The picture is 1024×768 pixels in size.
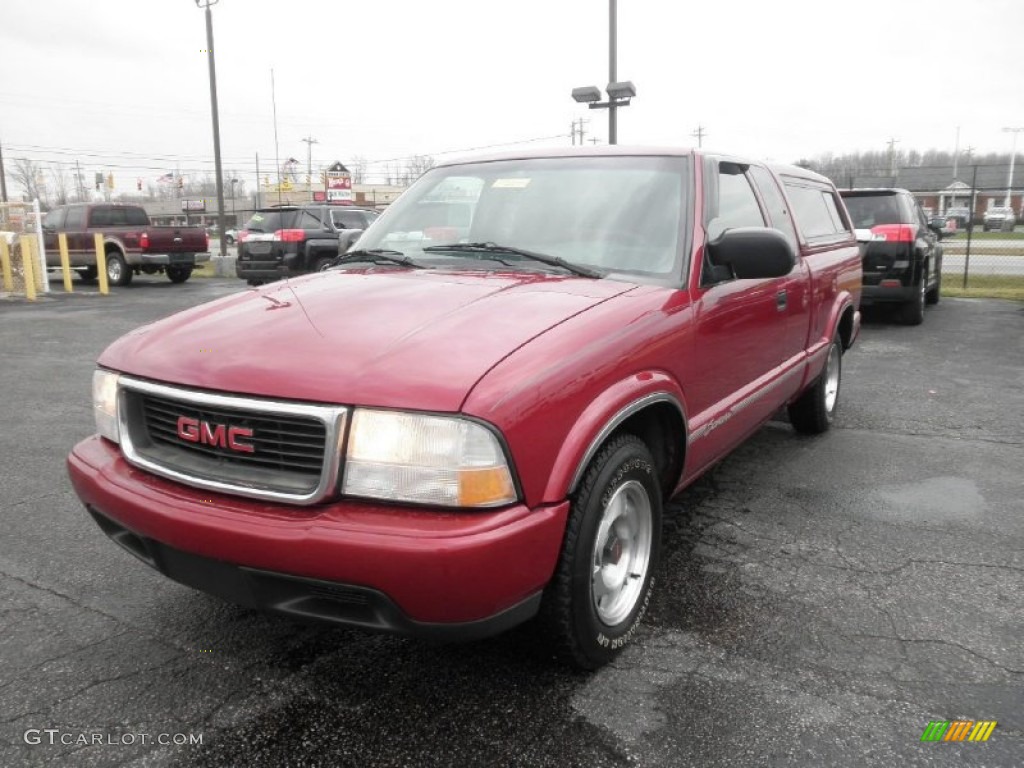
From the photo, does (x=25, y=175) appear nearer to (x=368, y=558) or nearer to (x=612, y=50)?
(x=612, y=50)

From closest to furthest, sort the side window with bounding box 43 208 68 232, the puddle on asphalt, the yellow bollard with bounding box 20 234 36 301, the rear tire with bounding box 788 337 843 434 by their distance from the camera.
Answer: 1. the puddle on asphalt
2. the rear tire with bounding box 788 337 843 434
3. the yellow bollard with bounding box 20 234 36 301
4. the side window with bounding box 43 208 68 232

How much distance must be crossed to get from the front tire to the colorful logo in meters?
0.94

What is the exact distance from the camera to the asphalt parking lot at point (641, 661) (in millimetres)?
2285

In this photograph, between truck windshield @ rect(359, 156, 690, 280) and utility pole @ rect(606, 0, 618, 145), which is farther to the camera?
utility pole @ rect(606, 0, 618, 145)

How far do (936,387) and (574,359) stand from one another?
595 cm

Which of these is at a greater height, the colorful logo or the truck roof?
the truck roof

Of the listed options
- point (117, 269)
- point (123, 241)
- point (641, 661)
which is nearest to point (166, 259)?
point (123, 241)

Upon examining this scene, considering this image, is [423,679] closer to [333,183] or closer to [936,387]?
[936,387]

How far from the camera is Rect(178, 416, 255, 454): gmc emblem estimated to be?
7.41 ft

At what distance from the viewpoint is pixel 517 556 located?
2.12m

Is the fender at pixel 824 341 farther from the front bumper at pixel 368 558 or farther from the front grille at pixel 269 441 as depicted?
the front grille at pixel 269 441

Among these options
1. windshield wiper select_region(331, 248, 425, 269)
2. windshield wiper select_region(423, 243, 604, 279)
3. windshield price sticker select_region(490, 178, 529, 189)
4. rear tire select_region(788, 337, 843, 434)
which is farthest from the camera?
rear tire select_region(788, 337, 843, 434)

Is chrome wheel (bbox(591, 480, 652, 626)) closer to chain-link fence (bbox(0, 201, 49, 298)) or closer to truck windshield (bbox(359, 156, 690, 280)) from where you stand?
truck windshield (bbox(359, 156, 690, 280))

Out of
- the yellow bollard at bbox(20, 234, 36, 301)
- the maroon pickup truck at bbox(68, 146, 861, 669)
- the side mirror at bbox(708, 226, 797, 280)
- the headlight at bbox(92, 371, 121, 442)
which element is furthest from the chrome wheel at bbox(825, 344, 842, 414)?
the yellow bollard at bbox(20, 234, 36, 301)
